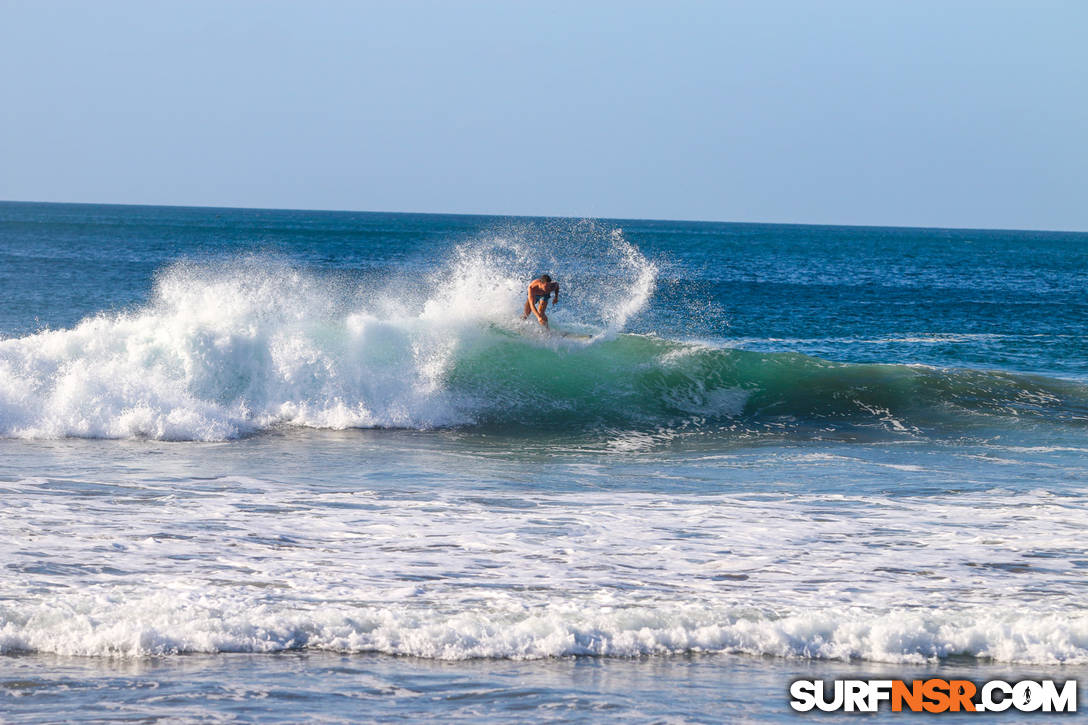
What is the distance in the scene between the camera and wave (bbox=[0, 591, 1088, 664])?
586 centimetres

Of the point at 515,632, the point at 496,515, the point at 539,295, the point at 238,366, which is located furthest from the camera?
the point at 539,295

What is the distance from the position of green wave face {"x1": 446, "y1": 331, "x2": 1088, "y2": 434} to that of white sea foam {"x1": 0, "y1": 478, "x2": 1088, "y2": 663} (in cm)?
543

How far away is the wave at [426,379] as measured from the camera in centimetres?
1384

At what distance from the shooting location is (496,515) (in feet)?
29.4

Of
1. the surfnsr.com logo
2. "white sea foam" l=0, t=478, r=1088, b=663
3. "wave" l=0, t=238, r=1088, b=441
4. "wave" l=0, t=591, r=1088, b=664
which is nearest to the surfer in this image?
"wave" l=0, t=238, r=1088, b=441

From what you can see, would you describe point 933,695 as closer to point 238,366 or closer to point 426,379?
point 426,379

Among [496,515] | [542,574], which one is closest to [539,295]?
[496,515]

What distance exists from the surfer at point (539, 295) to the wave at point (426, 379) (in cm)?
55

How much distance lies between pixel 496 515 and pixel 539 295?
8.42m

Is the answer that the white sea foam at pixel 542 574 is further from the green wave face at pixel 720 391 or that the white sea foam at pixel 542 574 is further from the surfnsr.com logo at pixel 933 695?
the green wave face at pixel 720 391

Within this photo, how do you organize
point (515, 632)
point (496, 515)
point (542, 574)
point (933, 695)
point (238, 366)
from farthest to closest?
point (238, 366) → point (496, 515) → point (542, 574) → point (515, 632) → point (933, 695)

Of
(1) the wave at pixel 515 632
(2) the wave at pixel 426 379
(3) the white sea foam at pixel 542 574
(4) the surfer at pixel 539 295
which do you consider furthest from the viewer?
(4) the surfer at pixel 539 295

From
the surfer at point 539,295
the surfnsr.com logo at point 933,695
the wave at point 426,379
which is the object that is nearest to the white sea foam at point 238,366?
the wave at point 426,379

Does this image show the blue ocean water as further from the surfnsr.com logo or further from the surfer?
the surfer
